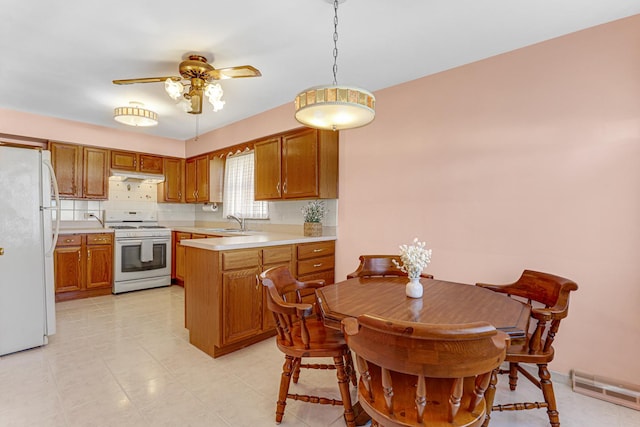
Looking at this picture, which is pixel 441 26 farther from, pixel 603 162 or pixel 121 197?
pixel 121 197

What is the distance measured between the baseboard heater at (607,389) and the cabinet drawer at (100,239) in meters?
5.37

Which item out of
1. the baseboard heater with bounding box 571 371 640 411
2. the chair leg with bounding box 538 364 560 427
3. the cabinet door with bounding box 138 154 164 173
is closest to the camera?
the chair leg with bounding box 538 364 560 427

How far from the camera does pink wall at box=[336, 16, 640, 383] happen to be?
2.06 meters

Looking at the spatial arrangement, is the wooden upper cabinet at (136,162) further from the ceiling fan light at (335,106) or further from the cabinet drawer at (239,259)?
the ceiling fan light at (335,106)

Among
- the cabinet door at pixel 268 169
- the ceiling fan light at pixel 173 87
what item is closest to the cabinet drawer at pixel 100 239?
the cabinet door at pixel 268 169

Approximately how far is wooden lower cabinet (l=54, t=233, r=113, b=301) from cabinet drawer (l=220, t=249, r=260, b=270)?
9.58 ft

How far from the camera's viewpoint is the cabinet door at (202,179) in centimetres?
517

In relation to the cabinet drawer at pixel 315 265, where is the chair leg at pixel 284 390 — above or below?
below

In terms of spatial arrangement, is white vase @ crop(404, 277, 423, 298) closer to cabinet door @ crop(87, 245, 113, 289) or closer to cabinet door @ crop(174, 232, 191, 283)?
cabinet door @ crop(174, 232, 191, 283)

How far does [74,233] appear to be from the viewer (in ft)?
13.6

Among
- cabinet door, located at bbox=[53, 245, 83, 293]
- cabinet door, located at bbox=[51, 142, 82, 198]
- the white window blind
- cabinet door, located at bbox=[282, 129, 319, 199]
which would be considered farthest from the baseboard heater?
cabinet door, located at bbox=[51, 142, 82, 198]

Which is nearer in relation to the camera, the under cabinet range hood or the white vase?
the white vase

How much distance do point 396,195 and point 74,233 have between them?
13.8 feet

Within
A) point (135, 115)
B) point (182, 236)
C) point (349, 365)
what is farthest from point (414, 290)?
point (182, 236)
